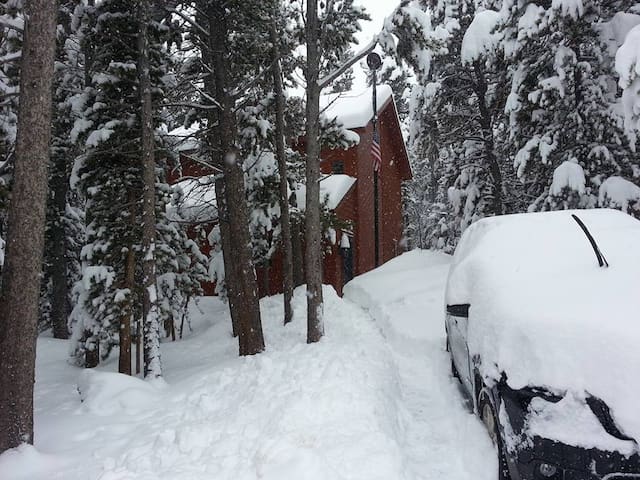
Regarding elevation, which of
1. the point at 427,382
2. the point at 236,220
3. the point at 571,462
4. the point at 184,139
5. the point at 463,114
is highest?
the point at 463,114

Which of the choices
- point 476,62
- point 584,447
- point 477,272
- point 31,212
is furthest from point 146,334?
point 476,62

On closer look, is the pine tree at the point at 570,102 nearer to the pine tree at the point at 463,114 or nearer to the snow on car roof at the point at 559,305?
the pine tree at the point at 463,114

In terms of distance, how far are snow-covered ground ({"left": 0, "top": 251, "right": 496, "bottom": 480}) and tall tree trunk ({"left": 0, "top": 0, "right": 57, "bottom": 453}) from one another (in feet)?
1.71

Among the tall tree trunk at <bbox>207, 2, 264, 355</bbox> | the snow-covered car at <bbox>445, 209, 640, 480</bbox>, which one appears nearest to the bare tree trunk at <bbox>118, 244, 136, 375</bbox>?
the tall tree trunk at <bbox>207, 2, 264, 355</bbox>

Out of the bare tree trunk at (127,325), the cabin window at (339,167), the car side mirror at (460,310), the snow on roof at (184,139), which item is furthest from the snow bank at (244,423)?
the cabin window at (339,167)

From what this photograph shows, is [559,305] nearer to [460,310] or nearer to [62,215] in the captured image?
[460,310]

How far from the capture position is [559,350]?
3.15m

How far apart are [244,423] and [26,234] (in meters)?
2.99

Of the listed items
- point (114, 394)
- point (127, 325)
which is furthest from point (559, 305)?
point (127, 325)

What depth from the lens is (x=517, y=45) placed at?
444 inches

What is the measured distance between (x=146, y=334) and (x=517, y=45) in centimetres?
1088

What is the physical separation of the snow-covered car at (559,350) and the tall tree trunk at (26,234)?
440 centimetres

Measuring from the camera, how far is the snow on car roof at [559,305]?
2.98m

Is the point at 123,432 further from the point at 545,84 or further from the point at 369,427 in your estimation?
the point at 545,84
